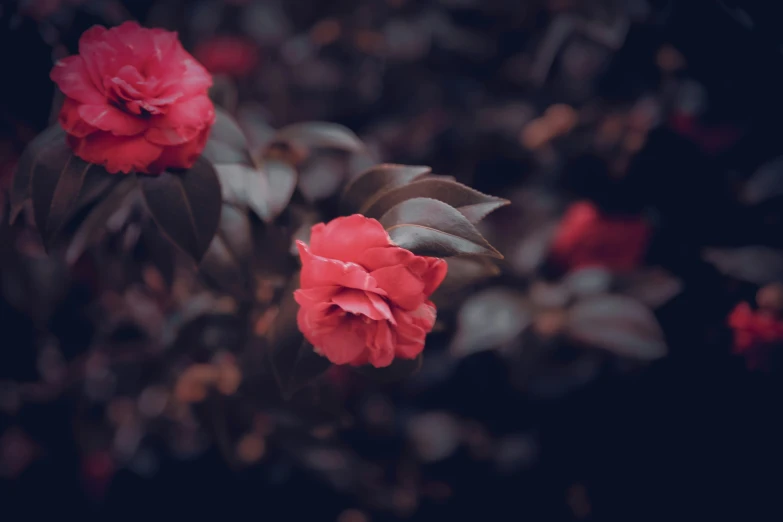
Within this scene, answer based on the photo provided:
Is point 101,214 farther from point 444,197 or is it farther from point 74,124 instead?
point 444,197

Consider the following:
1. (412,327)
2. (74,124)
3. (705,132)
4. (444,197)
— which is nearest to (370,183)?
(444,197)

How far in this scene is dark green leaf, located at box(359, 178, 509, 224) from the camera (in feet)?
1.68

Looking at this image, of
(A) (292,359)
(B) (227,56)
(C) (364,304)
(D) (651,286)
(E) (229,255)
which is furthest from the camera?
(B) (227,56)

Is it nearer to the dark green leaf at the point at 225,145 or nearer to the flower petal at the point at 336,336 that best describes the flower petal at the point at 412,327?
the flower petal at the point at 336,336

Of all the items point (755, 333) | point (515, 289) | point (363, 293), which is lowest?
point (515, 289)

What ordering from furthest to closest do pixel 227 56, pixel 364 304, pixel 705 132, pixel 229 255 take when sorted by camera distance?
pixel 227 56 < pixel 705 132 < pixel 229 255 < pixel 364 304

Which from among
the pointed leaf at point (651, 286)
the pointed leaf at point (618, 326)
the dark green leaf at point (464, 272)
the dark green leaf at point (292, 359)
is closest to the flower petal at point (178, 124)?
the dark green leaf at point (292, 359)

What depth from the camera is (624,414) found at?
0.93 m

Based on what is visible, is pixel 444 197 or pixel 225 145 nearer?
pixel 444 197

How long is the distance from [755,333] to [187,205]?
814 mm

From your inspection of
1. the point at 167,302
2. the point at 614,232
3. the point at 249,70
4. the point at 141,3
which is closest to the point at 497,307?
the point at 614,232

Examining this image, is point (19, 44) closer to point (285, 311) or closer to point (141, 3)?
point (141, 3)

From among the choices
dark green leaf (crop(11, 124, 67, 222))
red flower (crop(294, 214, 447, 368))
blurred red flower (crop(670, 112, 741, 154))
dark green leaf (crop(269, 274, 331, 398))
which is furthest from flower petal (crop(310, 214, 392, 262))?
blurred red flower (crop(670, 112, 741, 154))

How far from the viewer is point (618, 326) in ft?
2.53
